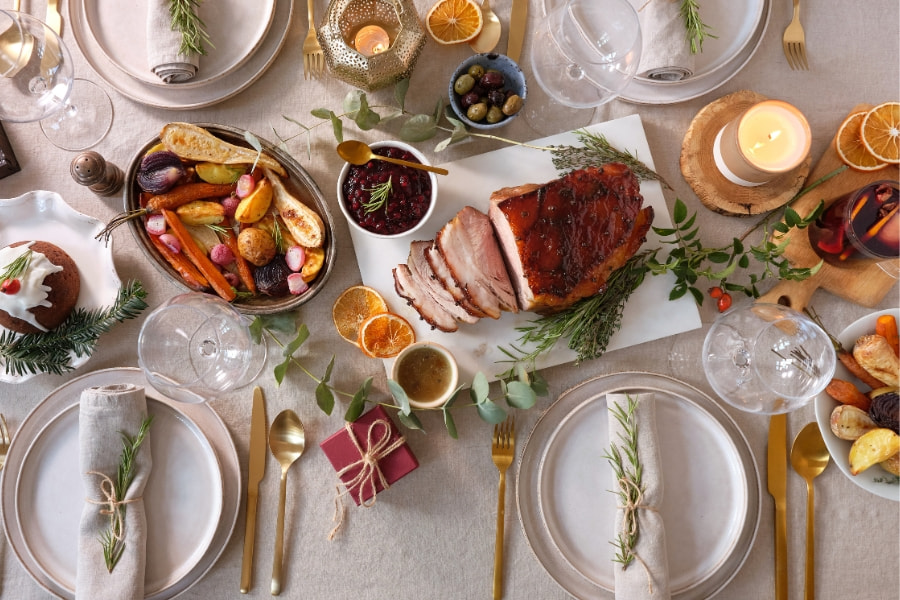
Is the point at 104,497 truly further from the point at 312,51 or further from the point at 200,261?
the point at 312,51

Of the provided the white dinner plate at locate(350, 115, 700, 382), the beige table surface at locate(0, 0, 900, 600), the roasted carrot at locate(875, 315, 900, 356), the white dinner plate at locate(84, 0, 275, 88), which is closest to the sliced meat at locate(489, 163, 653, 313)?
the white dinner plate at locate(350, 115, 700, 382)

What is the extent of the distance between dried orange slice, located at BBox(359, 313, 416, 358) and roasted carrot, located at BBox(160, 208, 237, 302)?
43 centimetres

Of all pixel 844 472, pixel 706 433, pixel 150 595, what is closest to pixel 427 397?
pixel 706 433

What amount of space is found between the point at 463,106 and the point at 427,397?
945 mm

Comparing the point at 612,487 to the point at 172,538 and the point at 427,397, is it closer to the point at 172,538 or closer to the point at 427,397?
the point at 427,397

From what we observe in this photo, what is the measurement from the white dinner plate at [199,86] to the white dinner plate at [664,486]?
148 centimetres

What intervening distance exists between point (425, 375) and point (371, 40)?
1.08 meters

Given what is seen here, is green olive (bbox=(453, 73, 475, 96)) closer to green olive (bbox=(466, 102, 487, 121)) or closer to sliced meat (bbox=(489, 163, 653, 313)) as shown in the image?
green olive (bbox=(466, 102, 487, 121))

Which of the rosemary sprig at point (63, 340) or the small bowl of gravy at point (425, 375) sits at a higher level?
the rosemary sprig at point (63, 340)

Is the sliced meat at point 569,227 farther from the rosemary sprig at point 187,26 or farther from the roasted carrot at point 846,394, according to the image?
the rosemary sprig at point 187,26

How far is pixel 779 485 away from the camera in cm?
187

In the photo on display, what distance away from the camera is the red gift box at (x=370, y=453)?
70.7 inches


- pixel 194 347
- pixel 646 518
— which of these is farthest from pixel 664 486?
pixel 194 347

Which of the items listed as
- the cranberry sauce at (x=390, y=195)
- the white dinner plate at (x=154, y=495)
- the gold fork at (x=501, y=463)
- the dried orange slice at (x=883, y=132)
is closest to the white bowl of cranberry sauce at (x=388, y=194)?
the cranberry sauce at (x=390, y=195)
